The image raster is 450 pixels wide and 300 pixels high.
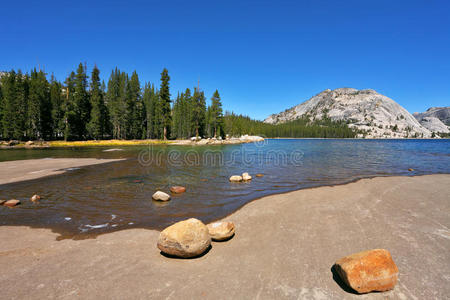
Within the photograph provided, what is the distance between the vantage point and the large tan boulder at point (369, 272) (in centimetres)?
424

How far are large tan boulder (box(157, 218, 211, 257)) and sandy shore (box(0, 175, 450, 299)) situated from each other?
0.90ft

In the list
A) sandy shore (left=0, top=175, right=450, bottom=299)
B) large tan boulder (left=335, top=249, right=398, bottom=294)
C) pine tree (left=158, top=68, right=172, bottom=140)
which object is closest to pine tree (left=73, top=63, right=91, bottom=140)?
pine tree (left=158, top=68, right=172, bottom=140)

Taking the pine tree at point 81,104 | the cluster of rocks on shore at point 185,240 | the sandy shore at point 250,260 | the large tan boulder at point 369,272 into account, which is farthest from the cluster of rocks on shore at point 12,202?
the pine tree at point 81,104

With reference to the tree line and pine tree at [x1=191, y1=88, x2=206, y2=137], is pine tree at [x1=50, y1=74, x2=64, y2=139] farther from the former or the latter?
pine tree at [x1=191, y1=88, x2=206, y2=137]

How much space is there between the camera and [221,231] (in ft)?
22.3

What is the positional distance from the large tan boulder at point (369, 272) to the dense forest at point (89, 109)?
69.7 meters

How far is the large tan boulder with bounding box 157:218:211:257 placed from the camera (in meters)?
5.66

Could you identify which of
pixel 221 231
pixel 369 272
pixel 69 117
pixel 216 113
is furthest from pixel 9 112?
pixel 369 272

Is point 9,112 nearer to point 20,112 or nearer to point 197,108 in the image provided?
point 20,112

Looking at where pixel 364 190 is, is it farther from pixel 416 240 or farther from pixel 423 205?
pixel 416 240

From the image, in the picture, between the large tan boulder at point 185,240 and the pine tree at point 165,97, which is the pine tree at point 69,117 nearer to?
the pine tree at point 165,97

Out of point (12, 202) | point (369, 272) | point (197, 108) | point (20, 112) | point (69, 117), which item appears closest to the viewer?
point (369, 272)

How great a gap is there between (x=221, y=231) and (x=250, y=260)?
1455 mm

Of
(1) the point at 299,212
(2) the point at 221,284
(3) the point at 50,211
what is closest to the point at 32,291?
(2) the point at 221,284
